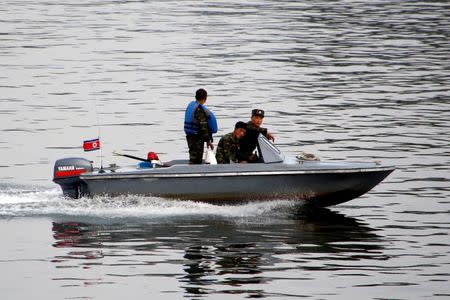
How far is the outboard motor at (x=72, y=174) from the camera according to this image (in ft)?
75.8

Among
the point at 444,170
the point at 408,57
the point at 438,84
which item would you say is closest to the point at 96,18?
the point at 408,57

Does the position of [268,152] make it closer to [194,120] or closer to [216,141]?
[194,120]

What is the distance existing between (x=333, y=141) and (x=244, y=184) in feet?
31.7

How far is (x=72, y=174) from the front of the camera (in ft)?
75.8

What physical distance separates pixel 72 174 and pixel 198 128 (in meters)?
2.41

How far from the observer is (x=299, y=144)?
1252 inches

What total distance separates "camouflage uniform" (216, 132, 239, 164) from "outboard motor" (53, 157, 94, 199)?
90.7 inches

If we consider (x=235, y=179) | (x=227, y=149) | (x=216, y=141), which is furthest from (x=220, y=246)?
(x=216, y=141)

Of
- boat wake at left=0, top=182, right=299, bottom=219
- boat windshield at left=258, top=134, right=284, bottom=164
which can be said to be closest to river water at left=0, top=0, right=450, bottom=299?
boat wake at left=0, top=182, right=299, bottom=219

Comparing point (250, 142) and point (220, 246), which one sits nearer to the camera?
point (220, 246)

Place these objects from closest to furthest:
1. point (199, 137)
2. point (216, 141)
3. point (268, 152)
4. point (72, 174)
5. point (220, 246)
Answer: point (220, 246) → point (268, 152) → point (72, 174) → point (199, 137) → point (216, 141)

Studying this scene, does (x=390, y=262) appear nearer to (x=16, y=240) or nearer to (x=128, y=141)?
(x=16, y=240)

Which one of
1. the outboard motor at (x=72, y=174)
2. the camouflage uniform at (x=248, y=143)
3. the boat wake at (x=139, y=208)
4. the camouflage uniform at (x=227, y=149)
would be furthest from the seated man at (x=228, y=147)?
the outboard motor at (x=72, y=174)

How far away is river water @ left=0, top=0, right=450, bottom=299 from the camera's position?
1877cm
